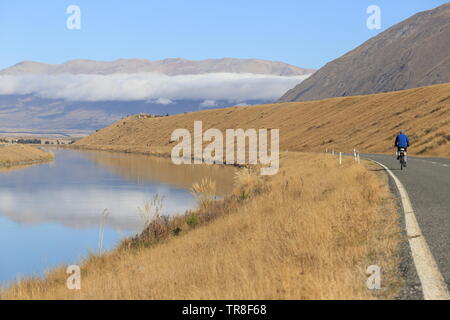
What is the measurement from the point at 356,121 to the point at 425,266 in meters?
69.0

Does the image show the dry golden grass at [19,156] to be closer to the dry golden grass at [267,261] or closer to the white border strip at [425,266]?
the dry golden grass at [267,261]

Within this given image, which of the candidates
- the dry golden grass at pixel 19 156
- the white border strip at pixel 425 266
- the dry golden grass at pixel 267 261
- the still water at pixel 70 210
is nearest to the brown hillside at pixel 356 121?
the still water at pixel 70 210

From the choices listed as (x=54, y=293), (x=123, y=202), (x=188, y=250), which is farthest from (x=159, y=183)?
(x=54, y=293)

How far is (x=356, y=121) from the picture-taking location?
72.6 metres

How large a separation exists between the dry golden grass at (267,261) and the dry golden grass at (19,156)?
5213 cm

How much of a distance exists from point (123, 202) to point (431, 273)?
22.8m

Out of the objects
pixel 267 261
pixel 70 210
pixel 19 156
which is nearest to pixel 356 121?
pixel 19 156

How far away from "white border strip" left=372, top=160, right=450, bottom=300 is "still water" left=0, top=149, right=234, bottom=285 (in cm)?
703

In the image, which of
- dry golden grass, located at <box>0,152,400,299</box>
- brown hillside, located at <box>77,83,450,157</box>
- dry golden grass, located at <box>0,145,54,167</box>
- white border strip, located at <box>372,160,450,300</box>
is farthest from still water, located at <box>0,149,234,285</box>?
brown hillside, located at <box>77,83,450,157</box>

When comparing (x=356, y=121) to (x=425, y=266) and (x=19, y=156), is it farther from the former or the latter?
(x=425, y=266)

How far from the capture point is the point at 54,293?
28.7 ft

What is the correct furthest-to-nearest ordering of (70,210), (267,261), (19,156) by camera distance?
1. (19,156)
2. (70,210)
3. (267,261)

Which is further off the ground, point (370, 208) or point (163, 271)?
point (370, 208)
